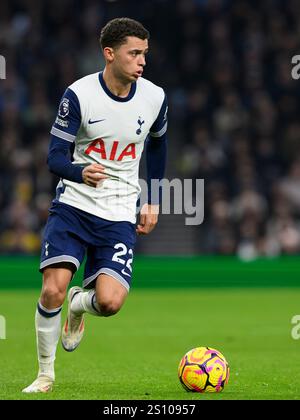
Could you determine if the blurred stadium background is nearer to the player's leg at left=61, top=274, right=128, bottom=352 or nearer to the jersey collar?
the player's leg at left=61, top=274, right=128, bottom=352

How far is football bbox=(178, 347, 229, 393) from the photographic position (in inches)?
292

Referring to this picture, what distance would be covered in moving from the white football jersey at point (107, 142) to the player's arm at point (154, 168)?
17cm

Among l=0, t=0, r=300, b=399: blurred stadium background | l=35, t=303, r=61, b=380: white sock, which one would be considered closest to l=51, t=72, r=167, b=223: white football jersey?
l=35, t=303, r=61, b=380: white sock

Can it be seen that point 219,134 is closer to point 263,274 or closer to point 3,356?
point 263,274

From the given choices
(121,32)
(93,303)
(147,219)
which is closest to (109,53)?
(121,32)

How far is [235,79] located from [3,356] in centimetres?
1154

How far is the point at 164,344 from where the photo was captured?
35.8 ft

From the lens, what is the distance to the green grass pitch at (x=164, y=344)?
25.1ft

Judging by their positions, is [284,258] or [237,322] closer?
[237,322]

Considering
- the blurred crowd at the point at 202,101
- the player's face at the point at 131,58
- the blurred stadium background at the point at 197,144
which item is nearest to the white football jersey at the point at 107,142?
the player's face at the point at 131,58

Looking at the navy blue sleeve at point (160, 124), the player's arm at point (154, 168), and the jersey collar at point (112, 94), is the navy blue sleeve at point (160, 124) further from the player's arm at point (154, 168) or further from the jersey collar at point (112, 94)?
the jersey collar at point (112, 94)

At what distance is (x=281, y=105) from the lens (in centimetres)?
1984

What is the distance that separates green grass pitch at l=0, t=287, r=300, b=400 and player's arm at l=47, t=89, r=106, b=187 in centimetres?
140
